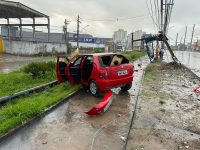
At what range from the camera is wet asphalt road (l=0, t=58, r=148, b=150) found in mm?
4324

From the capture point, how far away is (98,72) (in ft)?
24.8

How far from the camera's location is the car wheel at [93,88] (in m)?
7.84

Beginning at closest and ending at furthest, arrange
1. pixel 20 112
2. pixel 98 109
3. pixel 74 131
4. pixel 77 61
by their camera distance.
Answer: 1. pixel 74 131
2. pixel 20 112
3. pixel 98 109
4. pixel 77 61

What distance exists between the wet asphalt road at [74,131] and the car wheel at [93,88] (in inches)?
36.2

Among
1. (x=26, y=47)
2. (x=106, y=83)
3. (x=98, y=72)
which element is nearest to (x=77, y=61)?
(x=98, y=72)

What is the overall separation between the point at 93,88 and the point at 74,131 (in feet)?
10.5

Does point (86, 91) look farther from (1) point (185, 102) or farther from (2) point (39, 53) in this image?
(2) point (39, 53)

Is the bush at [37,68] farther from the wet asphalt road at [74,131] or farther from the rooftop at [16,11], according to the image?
the rooftop at [16,11]

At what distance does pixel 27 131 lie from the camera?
4977 millimetres

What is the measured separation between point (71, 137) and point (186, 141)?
2529 mm

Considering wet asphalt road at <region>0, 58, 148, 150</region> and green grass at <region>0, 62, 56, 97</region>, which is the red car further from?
green grass at <region>0, 62, 56, 97</region>

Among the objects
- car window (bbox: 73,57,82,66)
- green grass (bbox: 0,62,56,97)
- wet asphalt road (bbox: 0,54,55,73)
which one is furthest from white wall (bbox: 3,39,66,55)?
car window (bbox: 73,57,82,66)

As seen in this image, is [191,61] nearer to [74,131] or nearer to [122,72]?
[122,72]

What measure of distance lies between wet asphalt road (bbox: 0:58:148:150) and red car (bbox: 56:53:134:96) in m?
1.04
